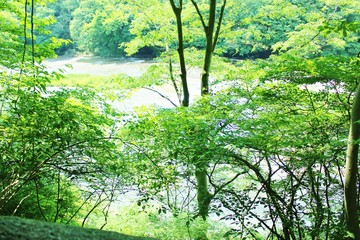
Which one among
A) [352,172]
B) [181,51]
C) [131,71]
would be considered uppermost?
[131,71]

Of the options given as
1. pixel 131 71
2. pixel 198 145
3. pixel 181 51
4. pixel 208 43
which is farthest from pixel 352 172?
pixel 131 71

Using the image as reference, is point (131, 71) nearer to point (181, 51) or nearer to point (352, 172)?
point (181, 51)

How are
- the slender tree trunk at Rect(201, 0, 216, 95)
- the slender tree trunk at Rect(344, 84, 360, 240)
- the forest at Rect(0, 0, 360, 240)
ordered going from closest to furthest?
the slender tree trunk at Rect(344, 84, 360, 240) → the forest at Rect(0, 0, 360, 240) → the slender tree trunk at Rect(201, 0, 216, 95)

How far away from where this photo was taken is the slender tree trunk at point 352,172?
2.83 meters

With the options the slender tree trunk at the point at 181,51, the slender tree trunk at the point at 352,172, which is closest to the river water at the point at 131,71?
the slender tree trunk at the point at 181,51

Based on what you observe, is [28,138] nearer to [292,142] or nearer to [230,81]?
[292,142]

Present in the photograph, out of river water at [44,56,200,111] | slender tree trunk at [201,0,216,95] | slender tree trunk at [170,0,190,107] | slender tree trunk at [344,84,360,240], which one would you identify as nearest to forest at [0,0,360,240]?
slender tree trunk at [344,84,360,240]

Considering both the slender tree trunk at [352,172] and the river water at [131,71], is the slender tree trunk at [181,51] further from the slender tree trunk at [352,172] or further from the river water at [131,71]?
the river water at [131,71]

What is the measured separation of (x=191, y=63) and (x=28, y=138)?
22.6ft

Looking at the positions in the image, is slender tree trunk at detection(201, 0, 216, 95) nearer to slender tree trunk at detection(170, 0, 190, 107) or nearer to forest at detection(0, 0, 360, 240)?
slender tree trunk at detection(170, 0, 190, 107)

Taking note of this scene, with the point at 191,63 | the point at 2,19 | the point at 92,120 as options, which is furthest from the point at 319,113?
the point at 2,19

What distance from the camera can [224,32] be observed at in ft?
30.2

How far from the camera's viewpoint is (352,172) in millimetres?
2992

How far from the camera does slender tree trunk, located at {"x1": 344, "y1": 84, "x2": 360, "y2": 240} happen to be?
2834 millimetres
